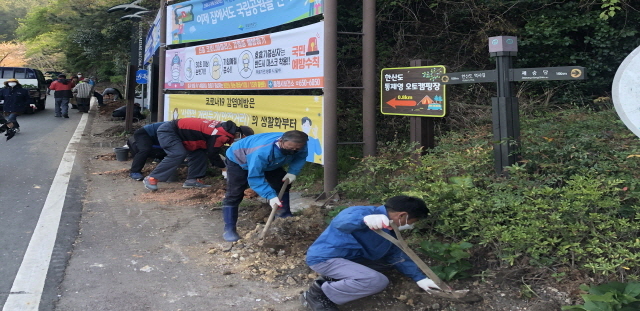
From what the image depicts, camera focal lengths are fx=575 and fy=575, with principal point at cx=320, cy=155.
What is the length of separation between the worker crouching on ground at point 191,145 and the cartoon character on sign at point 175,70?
2.80m

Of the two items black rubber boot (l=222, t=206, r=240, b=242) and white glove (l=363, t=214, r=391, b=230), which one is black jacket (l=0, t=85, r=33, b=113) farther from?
white glove (l=363, t=214, r=391, b=230)

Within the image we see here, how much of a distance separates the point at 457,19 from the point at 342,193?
471cm

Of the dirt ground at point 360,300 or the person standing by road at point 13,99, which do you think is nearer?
the dirt ground at point 360,300

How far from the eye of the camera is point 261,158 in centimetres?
523

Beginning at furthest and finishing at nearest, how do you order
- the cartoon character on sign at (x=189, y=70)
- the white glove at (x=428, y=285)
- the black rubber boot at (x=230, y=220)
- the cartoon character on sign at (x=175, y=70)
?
the cartoon character on sign at (x=175, y=70), the cartoon character on sign at (x=189, y=70), the black rubber boot at (x=230, y=220), the white glove at (x=428, y=285)

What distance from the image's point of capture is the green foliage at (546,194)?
12.5ft

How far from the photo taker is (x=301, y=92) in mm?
11156

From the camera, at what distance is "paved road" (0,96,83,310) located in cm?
475

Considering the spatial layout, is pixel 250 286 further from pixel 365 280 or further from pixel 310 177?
pixel 310 177

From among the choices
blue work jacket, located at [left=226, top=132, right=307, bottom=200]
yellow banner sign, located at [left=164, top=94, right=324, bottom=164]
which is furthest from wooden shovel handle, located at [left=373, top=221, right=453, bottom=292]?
yellow banner sign, located at [left=164, top=94, right=324, bottom=164]

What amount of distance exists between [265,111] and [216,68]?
6.16 feet

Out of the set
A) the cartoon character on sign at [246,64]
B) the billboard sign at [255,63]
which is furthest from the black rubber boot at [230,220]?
the cartoon character on sign at [246,64]

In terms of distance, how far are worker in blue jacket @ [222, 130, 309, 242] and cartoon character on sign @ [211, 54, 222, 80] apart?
12.8 feet

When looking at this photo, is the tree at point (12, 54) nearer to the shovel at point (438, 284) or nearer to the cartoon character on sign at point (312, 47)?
the cartoon character on sign at point (312, 47)
